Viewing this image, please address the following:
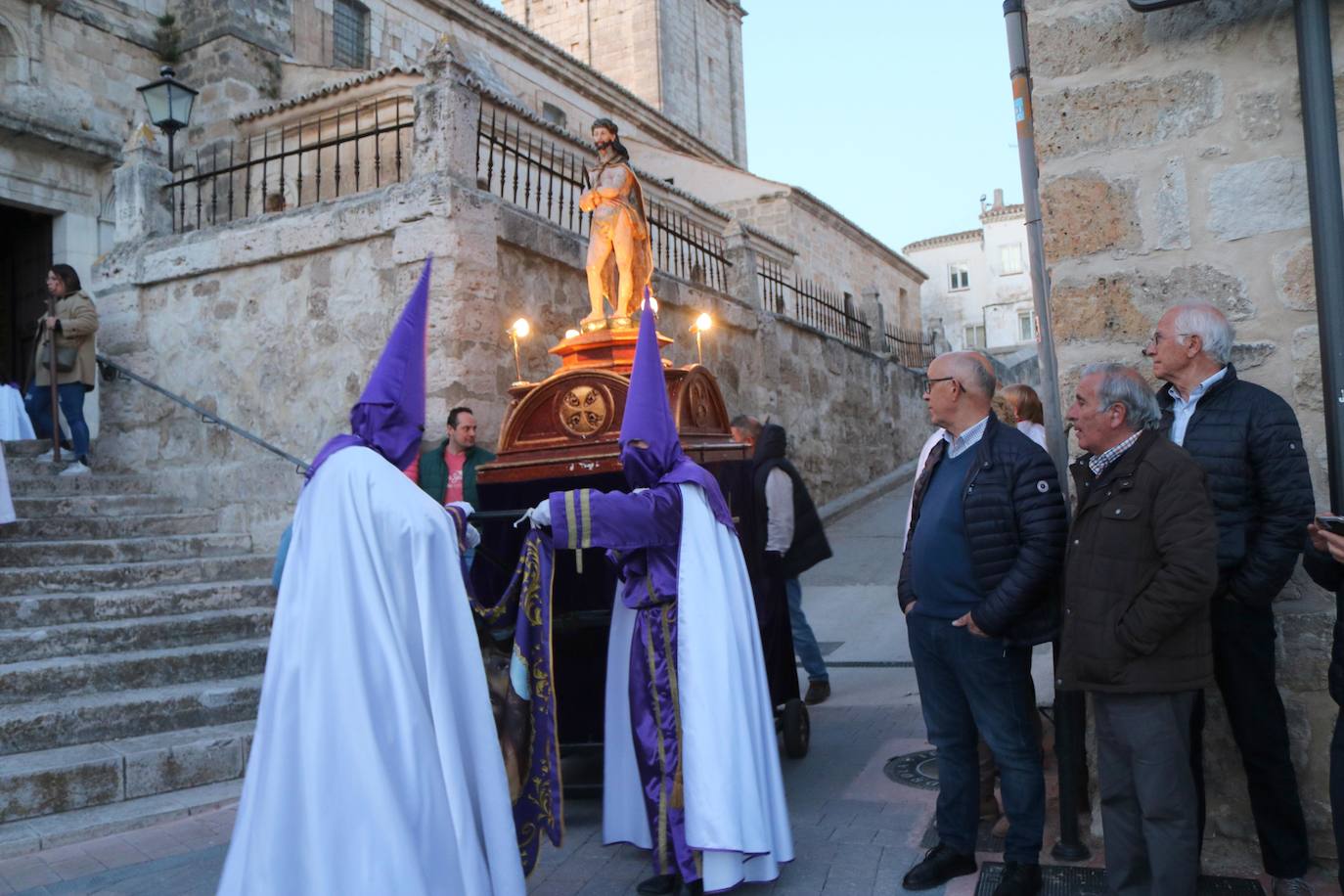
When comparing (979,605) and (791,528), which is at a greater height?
(791,528)

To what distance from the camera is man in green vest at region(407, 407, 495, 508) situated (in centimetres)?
645

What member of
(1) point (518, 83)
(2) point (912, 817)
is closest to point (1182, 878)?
(2) point (912, 817)

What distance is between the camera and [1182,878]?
290cm

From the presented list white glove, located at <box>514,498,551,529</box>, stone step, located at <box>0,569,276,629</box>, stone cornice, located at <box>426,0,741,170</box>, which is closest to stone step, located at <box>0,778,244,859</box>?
stone step, located at <box>0,569,276,629</box>

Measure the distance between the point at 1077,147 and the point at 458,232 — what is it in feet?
15.9

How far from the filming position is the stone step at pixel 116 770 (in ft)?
14.4

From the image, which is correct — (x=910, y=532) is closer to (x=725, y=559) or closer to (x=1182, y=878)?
(x=725, y=559)

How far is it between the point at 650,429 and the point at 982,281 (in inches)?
1746

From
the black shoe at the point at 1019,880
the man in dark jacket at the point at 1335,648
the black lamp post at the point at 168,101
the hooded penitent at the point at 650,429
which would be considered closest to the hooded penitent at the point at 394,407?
the hooded penitent at the point at 650,429

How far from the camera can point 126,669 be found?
548 centimetres

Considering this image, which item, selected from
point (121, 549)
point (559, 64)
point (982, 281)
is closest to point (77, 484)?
point (121, 549)

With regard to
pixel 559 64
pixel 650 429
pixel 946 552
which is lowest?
pixel 946 552

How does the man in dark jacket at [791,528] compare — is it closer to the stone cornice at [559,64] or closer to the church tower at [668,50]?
the stone cornice at [559,64]

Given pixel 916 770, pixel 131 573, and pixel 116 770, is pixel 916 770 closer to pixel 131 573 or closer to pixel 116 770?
pixel 116 770
